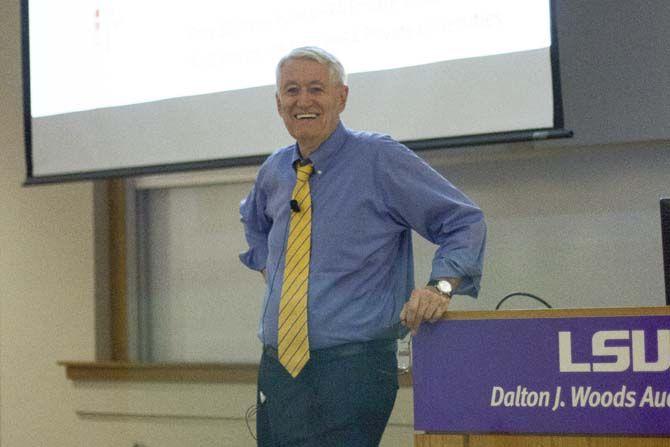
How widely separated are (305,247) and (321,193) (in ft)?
0.40

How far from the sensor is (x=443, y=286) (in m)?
1.76

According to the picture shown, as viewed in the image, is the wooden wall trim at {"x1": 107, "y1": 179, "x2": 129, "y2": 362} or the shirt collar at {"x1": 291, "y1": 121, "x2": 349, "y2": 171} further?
the wooden wall trim at {"x1": 107, "y1": 179, "x2": 129, "y2": 362}

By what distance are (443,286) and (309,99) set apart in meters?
0.54

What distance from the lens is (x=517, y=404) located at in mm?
1512

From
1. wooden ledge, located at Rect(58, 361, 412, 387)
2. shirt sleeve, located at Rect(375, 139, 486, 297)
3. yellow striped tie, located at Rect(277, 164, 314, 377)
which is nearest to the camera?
shirt sleeve, located at Rect(375, 139, 486, 297)

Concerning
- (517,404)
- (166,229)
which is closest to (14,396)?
(166,229)

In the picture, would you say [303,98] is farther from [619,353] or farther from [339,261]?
[619,353]

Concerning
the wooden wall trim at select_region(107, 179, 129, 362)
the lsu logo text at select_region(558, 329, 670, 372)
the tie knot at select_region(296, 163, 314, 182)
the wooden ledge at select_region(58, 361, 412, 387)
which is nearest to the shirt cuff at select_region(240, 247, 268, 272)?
the tie knot at select_region(296, 163, 314, 182)

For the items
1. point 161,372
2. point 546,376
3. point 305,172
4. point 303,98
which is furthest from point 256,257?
point 161,372

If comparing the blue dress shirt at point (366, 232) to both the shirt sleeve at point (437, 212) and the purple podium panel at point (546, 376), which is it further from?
the purple podium panel at point (546, 376)

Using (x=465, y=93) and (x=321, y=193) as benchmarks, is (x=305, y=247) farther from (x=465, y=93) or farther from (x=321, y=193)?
(x=465, y=93)

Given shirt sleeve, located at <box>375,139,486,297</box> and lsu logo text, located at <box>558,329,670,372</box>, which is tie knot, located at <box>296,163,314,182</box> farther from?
lsu logo text, located at <box>558,329,670,372</box>

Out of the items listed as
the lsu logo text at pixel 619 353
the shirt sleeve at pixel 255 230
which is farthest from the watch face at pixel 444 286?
the shirt sleeve at pixel 255 230

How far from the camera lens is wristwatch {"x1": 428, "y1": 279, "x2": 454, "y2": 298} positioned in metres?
1.73
